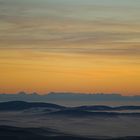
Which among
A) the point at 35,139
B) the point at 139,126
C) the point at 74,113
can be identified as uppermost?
the point at 74,113

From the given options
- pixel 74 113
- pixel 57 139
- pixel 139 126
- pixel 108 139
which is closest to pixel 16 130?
pixel 57 139

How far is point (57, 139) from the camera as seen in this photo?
64688mm

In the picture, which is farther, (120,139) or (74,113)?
(74,113)

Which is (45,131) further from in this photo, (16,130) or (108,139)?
(108,139)

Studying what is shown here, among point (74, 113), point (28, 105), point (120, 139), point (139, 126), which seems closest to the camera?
point (120, 139)

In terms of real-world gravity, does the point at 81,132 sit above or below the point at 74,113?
below

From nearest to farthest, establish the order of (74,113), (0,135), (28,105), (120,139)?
(120,139) → (0,135) → (74,113) → (28,105)

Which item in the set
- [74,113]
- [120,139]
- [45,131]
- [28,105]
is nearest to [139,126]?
[45,131]

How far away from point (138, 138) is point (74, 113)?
6468cm

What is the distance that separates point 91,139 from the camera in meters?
65.1

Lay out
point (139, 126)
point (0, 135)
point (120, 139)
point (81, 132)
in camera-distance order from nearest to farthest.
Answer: point (120, 139) < point (0, 135) < point (81, 132) < point (139, 126)

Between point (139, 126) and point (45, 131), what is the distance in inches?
940

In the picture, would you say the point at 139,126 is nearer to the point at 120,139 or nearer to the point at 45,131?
the point at 45,131

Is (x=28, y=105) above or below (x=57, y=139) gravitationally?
above
